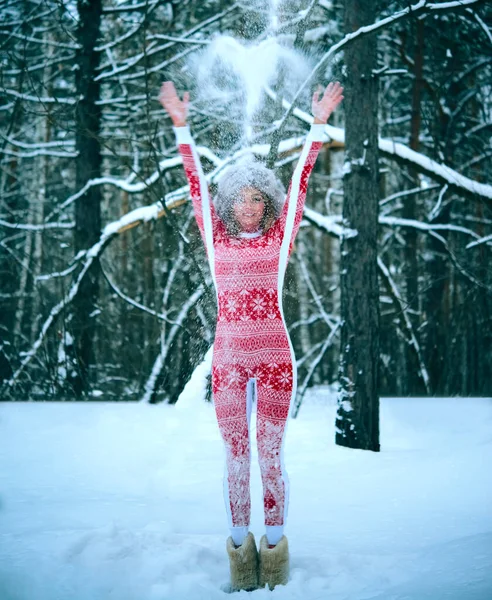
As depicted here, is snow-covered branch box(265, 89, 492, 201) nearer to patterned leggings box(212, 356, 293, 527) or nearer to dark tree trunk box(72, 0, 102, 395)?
dark tree trunk box(72, 0, 102, 395)

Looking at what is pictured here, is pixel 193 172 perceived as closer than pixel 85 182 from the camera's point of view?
Yes

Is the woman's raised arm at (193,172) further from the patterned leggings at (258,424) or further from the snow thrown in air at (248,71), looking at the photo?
the snow thrown in air at (248,71)

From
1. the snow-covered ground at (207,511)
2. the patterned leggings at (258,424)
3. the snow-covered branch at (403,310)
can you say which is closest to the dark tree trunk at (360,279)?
the snow-covered ground at (207,511)

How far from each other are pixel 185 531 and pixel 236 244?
1.53 meters

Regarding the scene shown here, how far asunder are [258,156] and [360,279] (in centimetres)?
154

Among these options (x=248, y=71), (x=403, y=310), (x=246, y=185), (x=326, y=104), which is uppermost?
(x=248, y=71)

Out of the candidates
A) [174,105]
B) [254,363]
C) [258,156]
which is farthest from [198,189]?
[258,156]

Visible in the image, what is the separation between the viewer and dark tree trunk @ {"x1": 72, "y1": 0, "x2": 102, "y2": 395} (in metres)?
8.88

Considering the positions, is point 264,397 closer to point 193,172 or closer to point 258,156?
point 193,172

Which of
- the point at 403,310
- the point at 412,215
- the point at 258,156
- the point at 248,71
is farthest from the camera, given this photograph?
the point at 412,215

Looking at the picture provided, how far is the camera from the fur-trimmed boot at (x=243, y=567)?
8.07ft

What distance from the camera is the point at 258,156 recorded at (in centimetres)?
591

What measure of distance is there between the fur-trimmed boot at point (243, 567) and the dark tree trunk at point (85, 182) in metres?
6.68

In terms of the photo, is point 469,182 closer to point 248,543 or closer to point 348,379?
point 348,379
